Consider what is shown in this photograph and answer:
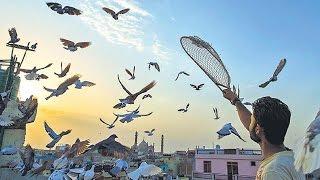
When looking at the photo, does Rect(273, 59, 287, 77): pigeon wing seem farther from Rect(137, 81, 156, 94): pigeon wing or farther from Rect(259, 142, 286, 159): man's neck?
Rect(259, 142, 286, 159): man's neck

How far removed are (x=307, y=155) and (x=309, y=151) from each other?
0.08 feet

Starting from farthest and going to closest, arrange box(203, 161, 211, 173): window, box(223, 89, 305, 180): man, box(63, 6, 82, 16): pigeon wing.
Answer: box(203, 161, 211, 173): window < box(63, 6, 82, 16): pigeon wing < box(223, 89, 305, 180): man

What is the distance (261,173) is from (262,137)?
38 cm

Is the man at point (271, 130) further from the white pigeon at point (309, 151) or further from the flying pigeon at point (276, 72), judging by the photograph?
the flying pigeon at point (276, 72)

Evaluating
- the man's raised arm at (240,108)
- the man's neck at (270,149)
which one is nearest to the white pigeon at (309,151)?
the man's neck at (270,149)

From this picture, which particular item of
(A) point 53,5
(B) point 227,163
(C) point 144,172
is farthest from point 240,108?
(B) point 227,163

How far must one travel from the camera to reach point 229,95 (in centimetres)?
408

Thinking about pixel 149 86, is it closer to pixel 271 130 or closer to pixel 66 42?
pixel 66 42

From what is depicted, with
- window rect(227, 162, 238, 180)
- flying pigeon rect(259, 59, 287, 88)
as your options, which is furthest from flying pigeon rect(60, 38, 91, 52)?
window rect(227, 162, 238, 180)

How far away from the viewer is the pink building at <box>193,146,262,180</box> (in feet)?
102

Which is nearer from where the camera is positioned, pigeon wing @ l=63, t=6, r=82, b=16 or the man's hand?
the man's hand

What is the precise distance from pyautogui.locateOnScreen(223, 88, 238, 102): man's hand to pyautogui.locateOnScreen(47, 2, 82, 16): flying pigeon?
846cm

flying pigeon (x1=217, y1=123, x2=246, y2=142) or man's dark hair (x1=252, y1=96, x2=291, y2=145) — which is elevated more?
flying pigeon (x1=217, y1=123, x2=246, y2=142)

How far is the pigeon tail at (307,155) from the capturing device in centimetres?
153
